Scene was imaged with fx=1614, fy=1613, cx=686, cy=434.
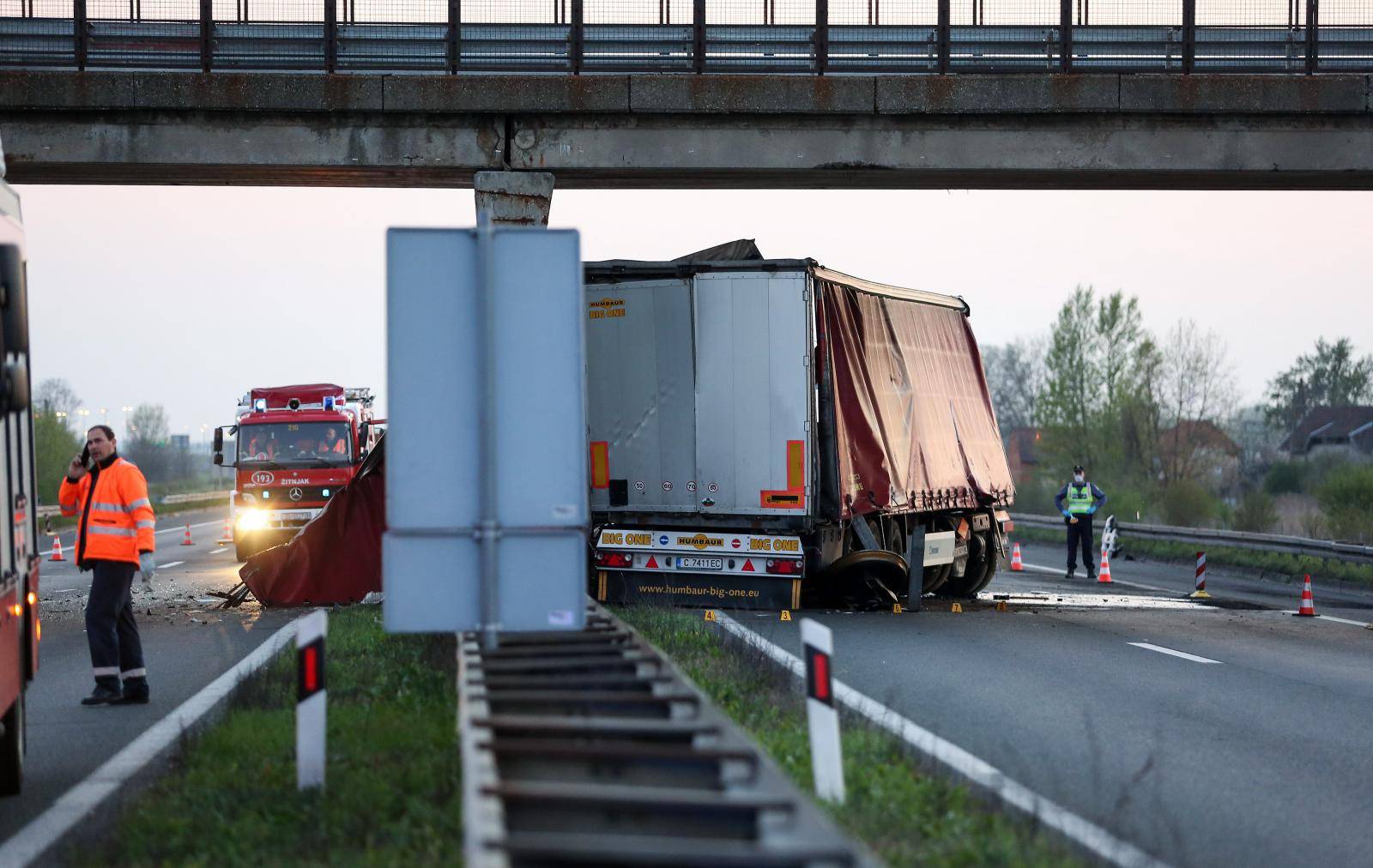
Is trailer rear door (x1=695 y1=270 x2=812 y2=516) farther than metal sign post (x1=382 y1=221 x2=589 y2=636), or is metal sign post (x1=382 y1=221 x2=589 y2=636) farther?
trailer rear door (x1=695 y1=270 x2=812 y2=516)

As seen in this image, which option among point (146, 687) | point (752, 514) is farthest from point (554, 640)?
point (752, 514)

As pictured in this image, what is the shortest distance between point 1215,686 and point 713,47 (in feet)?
33.5

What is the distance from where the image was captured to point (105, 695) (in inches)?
417

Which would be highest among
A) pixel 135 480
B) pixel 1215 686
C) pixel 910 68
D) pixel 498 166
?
pixel 910 68

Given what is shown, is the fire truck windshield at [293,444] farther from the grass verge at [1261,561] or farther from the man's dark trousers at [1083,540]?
the grass verge at [1261,561]

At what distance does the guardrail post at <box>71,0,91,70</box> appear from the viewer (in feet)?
60.8

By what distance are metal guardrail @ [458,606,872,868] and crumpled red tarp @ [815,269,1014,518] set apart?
8.74 m

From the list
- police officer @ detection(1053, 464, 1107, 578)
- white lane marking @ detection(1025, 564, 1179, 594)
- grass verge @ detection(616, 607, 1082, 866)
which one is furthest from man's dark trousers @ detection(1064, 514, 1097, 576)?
grass verge @ detection(616, 607, 1082, 866)

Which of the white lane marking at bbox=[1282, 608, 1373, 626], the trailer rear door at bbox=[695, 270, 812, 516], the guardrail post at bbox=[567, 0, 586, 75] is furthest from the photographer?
the guardrail post at bbox=[567, 0, 586, 75]

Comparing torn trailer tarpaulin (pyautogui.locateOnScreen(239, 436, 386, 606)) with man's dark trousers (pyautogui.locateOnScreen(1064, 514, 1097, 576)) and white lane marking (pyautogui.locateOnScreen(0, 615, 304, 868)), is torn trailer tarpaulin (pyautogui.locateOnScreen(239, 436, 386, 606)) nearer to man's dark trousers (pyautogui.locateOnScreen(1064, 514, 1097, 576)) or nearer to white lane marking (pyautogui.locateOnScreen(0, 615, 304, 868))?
white lane marking (pyautogui.locateOnScreen(0, 615, 304, 868))

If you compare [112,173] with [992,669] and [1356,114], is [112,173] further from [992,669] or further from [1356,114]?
[1356,114]

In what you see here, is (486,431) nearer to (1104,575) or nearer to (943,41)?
(943,41)

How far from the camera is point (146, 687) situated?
418 inches

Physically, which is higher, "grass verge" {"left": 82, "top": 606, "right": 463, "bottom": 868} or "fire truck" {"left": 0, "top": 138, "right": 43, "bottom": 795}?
"fire truck" {"left": 0, "top": 138, "right": 43, "bottom": 795}
